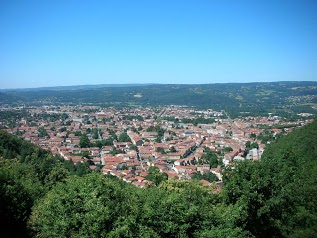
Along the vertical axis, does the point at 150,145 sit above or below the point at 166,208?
below

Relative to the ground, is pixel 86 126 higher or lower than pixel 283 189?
lower

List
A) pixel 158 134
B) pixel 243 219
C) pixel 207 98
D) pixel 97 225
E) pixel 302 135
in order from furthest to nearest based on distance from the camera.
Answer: pixel 207 98
pixel 158 134
pixel 302 135
pixel 243 219
pixel 97 225

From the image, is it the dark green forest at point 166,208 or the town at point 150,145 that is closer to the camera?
the dark green forest at point 166,208

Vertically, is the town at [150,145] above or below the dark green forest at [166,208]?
below

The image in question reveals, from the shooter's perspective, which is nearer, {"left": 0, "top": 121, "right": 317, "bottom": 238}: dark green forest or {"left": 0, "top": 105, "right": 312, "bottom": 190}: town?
{"left": 0, "top": 121, "right": 317, "bottom": 238}: dark green forest

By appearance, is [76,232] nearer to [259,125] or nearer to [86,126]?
[86,126]

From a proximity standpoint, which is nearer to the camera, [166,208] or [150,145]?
[166,208]

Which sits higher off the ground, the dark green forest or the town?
the dark green forest

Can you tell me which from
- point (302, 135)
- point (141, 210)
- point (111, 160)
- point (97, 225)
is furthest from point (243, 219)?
point (111, 160)
